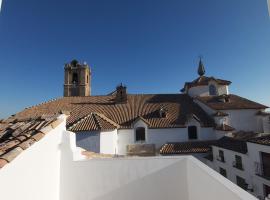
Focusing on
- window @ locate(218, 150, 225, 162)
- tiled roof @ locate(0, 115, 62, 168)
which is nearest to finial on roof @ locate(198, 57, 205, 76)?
window @ locate(218, 150, 225, 162)

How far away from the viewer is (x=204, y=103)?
2353 centimetres

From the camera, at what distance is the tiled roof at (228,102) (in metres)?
22.7

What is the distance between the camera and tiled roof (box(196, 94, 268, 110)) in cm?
2270

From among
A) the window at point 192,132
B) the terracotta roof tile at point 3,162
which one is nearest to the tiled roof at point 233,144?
the window at point 192,132

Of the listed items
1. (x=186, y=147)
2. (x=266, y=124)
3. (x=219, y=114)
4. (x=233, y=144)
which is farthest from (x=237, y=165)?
(x=266, y=124)

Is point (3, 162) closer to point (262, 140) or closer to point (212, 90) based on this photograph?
point (262, 140)

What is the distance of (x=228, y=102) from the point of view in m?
23.9

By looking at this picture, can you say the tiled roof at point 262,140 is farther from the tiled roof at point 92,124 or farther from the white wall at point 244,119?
the tiled roof at point 92,124

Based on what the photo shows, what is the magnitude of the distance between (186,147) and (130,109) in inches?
302

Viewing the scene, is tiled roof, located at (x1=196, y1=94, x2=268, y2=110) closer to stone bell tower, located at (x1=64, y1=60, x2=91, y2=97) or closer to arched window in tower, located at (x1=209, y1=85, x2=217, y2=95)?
arched window in tower, located at (x1=209, y1=85, x2=217, y2=95)

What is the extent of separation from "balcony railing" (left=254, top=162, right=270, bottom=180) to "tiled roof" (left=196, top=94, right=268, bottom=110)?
8947 millimetres

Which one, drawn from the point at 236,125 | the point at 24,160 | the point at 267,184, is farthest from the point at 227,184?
the point at 236,125

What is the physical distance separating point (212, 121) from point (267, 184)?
9.35 m

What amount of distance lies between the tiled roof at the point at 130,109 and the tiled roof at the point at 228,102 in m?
1.44
